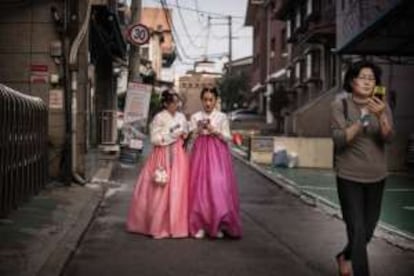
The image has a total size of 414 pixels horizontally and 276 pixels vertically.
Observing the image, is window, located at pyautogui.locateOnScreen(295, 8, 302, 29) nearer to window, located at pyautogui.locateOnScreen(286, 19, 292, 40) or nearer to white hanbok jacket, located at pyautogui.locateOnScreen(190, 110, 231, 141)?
window, located at pyautogui.locateOnScreen(286, 19, 292, 40)

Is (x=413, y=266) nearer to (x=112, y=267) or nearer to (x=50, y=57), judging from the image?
(x=112, y=267)

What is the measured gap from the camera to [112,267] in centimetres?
→ 915

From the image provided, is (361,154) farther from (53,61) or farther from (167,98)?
(53,61)

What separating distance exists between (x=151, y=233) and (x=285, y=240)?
1616 millimetres

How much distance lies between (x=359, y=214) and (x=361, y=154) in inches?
18.0

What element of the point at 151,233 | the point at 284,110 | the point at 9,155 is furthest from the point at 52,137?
the point at 284,110

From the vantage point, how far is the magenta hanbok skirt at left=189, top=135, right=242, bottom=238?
36.2 ft

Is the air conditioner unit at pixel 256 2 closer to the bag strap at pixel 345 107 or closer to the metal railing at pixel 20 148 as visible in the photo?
the metal railing at pixel 20 148

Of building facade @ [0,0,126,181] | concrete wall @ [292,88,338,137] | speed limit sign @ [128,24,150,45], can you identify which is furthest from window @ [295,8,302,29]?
building facade @ [0,0,126,181]

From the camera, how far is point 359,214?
7.14m

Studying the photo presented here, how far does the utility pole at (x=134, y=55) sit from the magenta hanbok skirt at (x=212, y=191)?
15.1 metres

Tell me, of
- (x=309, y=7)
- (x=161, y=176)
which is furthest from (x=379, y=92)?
(x=309, y=7)

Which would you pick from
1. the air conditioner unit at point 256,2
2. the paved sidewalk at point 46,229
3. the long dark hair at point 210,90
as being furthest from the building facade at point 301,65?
the long dark hair at point 210,90

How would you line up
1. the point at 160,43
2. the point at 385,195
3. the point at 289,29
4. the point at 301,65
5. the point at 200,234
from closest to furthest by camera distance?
the point at 200,234 < the point at 385,195 < the point at 301,65 < the point at 289,29 < the point at 160,43
